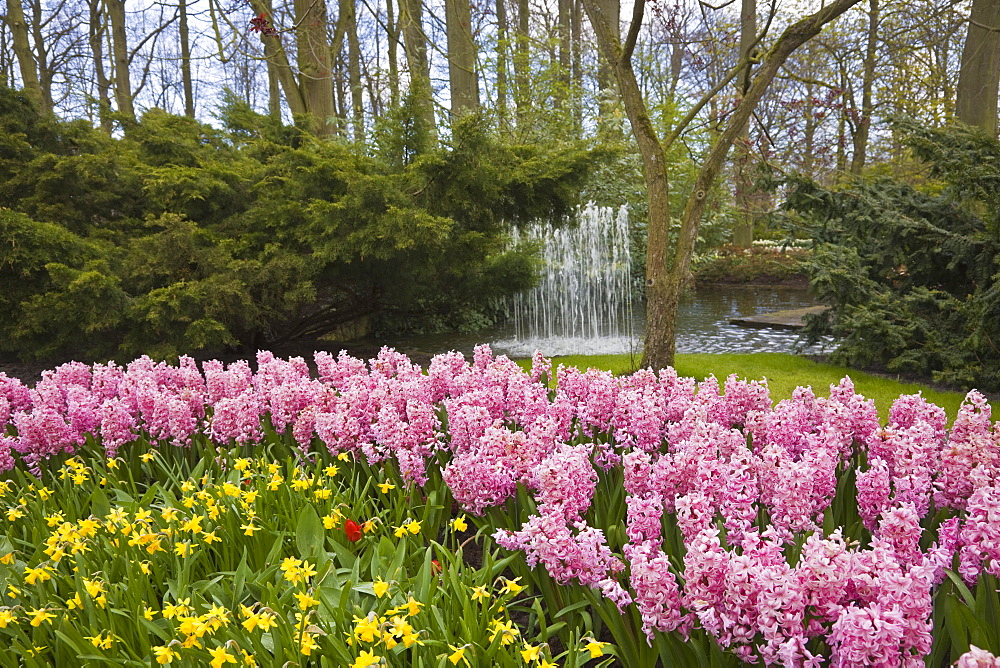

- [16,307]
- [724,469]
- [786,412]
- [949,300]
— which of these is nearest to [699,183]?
[949,300]

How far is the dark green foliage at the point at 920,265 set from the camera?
19.3 ft

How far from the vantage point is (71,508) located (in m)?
2.91

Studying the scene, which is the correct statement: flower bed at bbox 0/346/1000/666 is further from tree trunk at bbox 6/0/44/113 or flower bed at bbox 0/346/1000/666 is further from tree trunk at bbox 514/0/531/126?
tree trunk at bbox 6/0/44/113

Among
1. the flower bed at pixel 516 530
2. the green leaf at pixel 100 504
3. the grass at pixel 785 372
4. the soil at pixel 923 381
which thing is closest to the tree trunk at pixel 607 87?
the grass at pixel 785 372

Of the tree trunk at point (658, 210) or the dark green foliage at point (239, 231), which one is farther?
the dark green foliage at point (239, 231)

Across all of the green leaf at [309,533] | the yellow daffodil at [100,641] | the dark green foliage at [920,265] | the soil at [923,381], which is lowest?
the soil at [923,381]

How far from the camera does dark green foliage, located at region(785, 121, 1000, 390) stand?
588 cm

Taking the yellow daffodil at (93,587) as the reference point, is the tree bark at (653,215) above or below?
above

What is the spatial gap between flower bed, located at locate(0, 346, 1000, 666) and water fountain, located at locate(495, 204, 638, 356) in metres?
8.57

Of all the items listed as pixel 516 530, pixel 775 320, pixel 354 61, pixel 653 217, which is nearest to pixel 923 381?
pixel 653 217

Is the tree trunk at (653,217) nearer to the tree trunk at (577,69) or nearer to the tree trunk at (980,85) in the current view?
the tree trunk at (980,85)

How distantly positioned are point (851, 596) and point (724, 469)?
612mm

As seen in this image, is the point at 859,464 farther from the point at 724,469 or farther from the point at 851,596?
the point at 851,596

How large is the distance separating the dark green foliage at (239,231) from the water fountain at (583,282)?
4.10 meters
